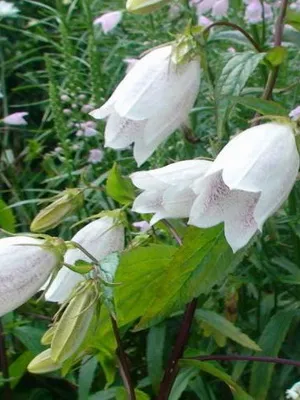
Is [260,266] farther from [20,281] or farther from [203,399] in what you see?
[20,281]

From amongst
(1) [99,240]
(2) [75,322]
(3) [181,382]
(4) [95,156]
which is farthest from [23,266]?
(4) [95,156]

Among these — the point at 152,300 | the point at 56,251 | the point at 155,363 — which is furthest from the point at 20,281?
the point at 155,363

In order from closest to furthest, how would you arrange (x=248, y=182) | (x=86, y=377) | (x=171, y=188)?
(x=248, y=182) → (x=171, y=188) → (x=86, y=377)

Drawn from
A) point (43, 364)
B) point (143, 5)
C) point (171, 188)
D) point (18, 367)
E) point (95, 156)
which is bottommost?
point (18, 367)

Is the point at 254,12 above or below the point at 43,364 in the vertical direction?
above

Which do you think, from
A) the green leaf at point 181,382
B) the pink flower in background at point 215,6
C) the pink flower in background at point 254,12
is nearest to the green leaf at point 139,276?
the green leaf at point 181,382

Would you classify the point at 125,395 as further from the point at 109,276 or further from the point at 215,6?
the point at 215,6

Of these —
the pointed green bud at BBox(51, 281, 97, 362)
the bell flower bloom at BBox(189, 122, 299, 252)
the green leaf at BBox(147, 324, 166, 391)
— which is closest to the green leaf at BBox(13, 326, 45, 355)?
the green leaf at BBox(147, 324, 166, 391)

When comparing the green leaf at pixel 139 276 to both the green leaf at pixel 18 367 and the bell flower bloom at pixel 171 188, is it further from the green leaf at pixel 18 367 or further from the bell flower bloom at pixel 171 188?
the green leaf at pixel 18 367
